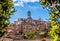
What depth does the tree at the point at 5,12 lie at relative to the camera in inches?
534

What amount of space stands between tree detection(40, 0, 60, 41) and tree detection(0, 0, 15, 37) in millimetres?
2309

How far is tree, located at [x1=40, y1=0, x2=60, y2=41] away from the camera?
12234 mm

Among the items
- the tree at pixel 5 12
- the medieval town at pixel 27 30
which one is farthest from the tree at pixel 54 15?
the medieval town at pixel 27 30

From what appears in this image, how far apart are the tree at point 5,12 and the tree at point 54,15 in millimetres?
2309

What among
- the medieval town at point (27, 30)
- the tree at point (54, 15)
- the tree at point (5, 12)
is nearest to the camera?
the tree at point (54, 15)

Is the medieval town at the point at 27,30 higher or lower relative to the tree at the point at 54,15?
lower

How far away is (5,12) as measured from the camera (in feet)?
45.4

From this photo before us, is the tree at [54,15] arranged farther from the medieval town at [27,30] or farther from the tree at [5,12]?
the medieval town at [27,30]

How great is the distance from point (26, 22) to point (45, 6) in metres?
88.4

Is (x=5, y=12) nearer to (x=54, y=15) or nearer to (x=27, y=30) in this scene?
(x=54, y=15)

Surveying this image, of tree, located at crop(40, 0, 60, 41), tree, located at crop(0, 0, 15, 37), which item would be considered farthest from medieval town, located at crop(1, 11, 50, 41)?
tree, located at crop(40, 0, 60, 41)

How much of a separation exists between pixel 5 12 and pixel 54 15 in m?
3.20

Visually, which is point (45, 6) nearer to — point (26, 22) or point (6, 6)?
point (6, 6)

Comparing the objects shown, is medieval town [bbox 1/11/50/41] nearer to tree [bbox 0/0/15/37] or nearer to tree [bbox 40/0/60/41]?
tree [bbox 0/0/15/37]
